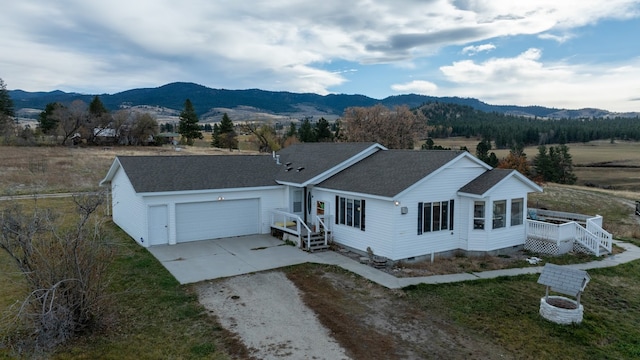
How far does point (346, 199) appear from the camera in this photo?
16609 mm

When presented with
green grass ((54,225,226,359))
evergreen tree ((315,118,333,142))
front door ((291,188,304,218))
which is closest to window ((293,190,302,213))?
front door ((291,188,304,218))

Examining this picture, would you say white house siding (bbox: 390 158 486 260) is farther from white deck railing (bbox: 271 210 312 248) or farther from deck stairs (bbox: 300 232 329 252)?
white deck railing (bbox: 271 210 312 248)

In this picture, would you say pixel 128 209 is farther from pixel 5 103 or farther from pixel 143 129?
pixel 5 103

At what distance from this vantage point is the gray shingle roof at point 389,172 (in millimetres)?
15008

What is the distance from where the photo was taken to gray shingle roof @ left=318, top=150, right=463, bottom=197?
1501 cm

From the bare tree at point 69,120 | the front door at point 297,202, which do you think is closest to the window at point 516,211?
the front door at point 297,202

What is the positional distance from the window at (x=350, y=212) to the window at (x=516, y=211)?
618 centimetres

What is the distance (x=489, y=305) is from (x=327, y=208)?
26.4 feet

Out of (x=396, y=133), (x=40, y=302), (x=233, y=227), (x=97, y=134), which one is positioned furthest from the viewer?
(x=97, y=134)

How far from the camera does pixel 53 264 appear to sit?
335 inches

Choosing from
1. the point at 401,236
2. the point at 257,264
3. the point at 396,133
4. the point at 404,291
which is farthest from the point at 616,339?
the point at 396,133

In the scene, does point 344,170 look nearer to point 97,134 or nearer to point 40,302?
point 40,302

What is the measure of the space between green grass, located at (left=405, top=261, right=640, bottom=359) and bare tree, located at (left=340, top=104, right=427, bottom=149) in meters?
45.8

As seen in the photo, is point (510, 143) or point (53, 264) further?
point (510, 143)
